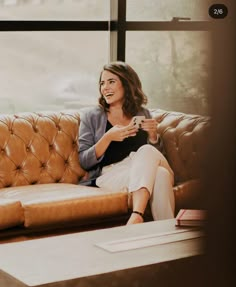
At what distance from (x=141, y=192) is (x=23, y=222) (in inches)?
27.8

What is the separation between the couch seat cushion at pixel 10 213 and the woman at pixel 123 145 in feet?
2.27

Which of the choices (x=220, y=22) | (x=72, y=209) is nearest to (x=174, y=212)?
(x=72, y=209)

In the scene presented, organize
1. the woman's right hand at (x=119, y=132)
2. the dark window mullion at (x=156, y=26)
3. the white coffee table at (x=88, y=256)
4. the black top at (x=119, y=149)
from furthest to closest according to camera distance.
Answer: the dark window mullion at (x=156, y=26) < the black top at (x=119, y=149) < the woman's right hand at (x=119, y=132) < the white coffee table at (x=88, y=256)

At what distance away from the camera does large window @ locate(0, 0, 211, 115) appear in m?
4.74

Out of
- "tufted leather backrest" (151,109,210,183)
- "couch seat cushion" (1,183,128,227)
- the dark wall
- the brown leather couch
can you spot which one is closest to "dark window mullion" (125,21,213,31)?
the brown leather couch

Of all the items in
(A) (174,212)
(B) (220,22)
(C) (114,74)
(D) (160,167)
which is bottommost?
(A) (174,212)

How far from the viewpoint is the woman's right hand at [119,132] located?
4137mm

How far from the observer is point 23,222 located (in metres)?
3.61

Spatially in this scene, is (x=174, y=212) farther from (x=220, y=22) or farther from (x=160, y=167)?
(x=220, y=22)

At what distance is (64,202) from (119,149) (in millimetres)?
666

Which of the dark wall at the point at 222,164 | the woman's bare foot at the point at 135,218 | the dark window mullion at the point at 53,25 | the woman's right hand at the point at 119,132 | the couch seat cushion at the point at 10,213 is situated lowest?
the woman's bare foot at the point at 135,218

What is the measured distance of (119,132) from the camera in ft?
13.6

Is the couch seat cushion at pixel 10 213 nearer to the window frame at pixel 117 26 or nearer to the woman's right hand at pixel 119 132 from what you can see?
the woman's right hand at pixel 119 132

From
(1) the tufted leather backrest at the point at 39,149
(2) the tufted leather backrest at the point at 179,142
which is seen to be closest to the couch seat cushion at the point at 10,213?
(1) the tufted leather backrest at the point at 39,149
